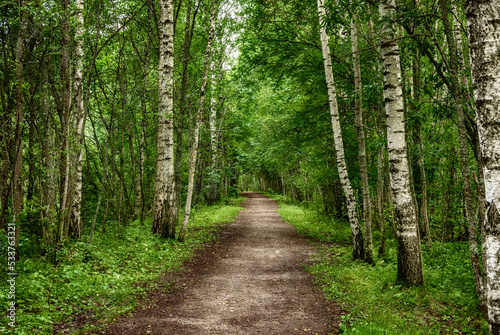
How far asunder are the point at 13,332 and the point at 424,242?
30.7 ft

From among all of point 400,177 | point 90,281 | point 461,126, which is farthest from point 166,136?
point 461,126

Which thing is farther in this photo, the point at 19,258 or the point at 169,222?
the point at 169,222

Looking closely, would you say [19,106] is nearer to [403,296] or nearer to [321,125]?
[403,296]

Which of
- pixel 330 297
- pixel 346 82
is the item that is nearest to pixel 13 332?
pixel 330 297

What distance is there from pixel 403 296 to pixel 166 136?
8036mm

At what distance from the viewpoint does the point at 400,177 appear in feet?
19.8

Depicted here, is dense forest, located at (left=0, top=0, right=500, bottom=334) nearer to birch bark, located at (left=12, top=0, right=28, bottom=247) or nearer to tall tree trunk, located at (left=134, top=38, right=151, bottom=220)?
birch bark, located at (left=12, top=0, right=28, bottom=247)

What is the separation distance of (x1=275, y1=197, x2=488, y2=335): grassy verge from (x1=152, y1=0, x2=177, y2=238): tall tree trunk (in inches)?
201

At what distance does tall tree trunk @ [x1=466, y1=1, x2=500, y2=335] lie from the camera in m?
2.63

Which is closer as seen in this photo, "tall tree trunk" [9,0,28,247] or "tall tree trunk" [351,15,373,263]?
"tall tree trunk" [9,0,28,247]

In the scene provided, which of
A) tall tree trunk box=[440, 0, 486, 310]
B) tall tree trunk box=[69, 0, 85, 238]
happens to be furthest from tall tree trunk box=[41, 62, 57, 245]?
tall tree trunk box=[440, 0, 486, 310]

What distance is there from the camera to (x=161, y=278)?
7238 millimetres

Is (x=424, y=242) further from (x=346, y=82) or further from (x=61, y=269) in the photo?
(x=61, y=269)

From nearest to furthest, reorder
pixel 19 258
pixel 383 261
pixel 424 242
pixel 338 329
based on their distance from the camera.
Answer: pixel 338 329 → pixel 19 258 → pixel 383 261 → pixel 424 242
